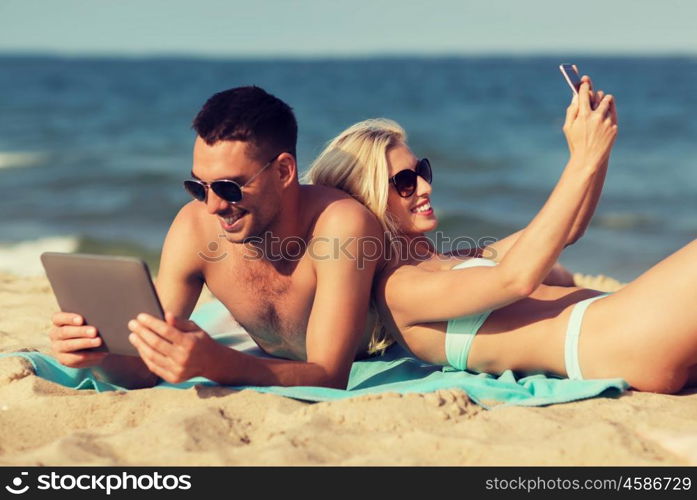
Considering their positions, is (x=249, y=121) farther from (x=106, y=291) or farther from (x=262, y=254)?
Answer: (x=106, y=291)

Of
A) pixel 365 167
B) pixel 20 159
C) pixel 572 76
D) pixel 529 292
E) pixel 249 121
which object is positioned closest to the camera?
pixel 529 292

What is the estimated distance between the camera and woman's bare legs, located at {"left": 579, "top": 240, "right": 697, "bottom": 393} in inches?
140

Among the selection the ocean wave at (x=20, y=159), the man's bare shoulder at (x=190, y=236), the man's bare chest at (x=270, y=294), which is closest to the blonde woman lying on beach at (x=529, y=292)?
the man's bare chest at (x=270, y=294)

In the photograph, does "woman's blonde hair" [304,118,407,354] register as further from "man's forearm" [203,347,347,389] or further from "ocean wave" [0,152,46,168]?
"ocean wave" [0,152,46,168]

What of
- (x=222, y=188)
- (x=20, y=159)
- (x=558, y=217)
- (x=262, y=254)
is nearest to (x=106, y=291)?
(x=222, y=188)

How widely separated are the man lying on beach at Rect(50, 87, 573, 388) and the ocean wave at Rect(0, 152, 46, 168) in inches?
467

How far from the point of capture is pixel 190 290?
14.0ft

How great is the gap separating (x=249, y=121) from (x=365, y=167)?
715 millimetres

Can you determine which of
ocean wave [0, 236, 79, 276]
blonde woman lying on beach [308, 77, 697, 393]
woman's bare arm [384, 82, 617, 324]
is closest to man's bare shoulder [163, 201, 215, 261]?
blonde woman lying on beach [308, 77, 697, 393]

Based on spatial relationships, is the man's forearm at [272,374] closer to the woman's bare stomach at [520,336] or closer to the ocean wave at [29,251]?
the woman's bare stomach at [520,336]

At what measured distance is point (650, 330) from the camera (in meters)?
3.62

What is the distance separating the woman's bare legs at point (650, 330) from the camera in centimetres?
356

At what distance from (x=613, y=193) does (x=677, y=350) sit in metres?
9.03

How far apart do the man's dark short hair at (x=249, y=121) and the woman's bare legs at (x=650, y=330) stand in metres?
1.57
